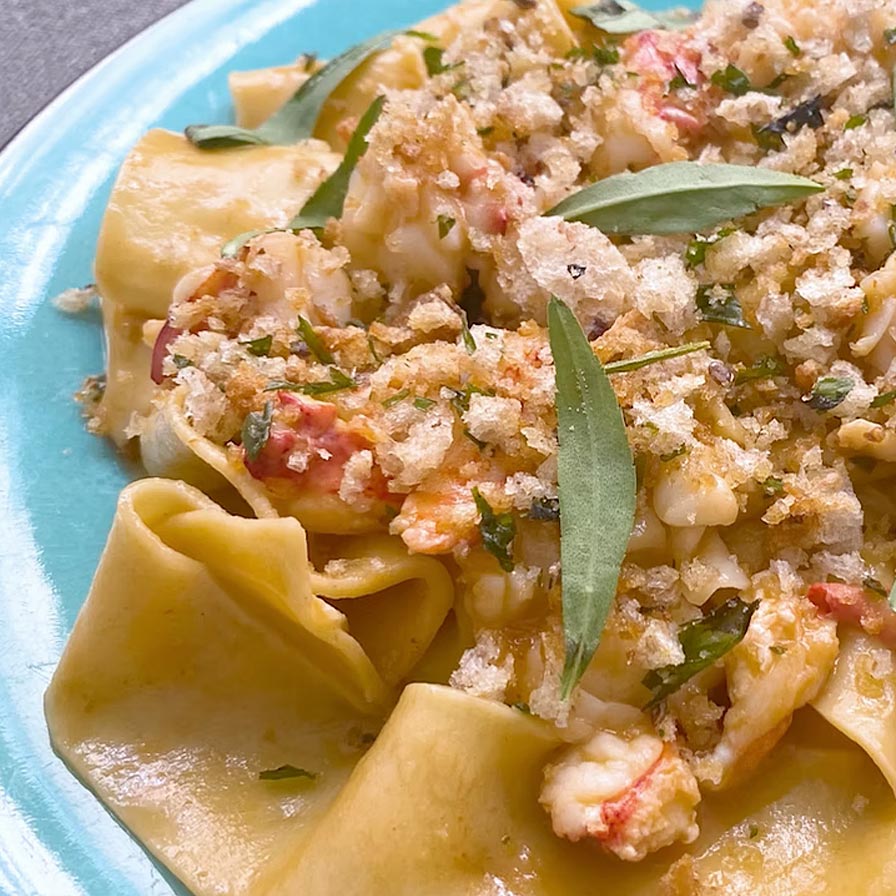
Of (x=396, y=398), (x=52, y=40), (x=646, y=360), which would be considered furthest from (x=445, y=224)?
(x=52, y=40)

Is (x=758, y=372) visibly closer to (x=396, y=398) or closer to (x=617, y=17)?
(x=396, y=398)

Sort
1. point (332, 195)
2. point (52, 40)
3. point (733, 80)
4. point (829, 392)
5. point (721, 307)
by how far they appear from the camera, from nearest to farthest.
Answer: point (829, 392)
point (721, 307)
point (332, 195)
point (733, 80)
point (52, 40)

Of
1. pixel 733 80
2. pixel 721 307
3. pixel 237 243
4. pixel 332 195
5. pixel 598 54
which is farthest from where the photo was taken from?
pixel 598 54

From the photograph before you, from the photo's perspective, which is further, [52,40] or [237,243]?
[52,40]

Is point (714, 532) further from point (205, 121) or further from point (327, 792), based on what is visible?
point (205, 121)

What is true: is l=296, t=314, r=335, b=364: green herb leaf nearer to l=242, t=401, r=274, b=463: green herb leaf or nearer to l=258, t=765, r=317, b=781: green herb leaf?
l=242, t=401, r=274, b=463: green herb leaf

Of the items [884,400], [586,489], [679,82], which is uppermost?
[679,82]

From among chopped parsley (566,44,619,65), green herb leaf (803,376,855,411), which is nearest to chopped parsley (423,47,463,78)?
chopped parsley (566,44,619,65)
